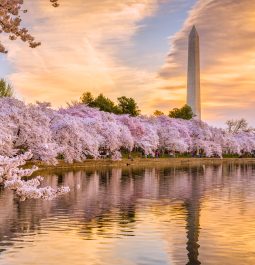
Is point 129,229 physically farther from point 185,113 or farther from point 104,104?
point 185,113

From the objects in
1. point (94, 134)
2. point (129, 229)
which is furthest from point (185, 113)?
point (129, 229)

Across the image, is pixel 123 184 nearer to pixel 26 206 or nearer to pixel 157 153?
pixel 26 206

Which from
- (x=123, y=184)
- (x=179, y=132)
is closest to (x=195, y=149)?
(x=179, y=132)

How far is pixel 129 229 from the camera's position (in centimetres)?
2417

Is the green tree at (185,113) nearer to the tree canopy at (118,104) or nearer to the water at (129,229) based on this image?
the tree canopy at (118,104)

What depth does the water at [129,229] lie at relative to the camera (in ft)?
62.4

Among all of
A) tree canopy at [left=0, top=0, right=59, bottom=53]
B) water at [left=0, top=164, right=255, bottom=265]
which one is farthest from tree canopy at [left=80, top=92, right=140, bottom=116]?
tree canopy at [left=0, top=0, right=59, bottom=53]

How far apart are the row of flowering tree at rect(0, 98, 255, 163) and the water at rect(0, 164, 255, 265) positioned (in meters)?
4.72

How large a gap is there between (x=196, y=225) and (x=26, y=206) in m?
9.87

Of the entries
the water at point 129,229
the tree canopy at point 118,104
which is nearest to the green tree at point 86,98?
the tree canopy at point 118,104

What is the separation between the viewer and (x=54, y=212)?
28.9 metres

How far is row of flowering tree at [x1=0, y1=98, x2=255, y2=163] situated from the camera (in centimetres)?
5803

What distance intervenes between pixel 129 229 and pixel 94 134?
51.6 m

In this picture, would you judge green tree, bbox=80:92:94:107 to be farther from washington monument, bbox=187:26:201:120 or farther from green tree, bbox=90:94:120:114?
washington monument, bbox=187:26:201:120
